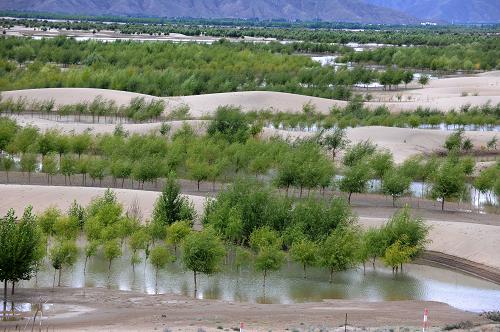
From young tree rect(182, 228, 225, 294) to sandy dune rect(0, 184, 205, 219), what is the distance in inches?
385

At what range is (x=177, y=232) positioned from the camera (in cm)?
4372

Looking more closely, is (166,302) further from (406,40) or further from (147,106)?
(406,40)

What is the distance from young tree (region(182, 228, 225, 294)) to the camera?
3912 centimetres

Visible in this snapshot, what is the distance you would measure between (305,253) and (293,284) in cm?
141

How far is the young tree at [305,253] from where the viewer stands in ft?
137

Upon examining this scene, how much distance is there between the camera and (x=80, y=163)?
57750 millimetres

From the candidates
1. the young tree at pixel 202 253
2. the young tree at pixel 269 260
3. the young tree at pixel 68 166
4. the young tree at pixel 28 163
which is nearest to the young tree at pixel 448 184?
Result: the young tree at pixel 269 260

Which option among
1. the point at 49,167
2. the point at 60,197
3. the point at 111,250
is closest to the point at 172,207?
the point at 60,197

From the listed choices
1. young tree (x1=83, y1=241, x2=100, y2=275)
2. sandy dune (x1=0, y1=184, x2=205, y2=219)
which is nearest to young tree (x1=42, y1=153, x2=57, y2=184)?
sandy dune (x1=0, y1=184, x2=205, y2=219)

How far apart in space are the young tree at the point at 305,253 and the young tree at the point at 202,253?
3.56 metres

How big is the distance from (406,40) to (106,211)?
145m

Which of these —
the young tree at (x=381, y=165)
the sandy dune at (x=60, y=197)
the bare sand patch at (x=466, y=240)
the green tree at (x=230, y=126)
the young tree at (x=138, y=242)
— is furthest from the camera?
the green tree at (x=230, y=126)

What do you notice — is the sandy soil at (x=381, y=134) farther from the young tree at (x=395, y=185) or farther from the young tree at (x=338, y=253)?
the young tree at (x=338, y=253)

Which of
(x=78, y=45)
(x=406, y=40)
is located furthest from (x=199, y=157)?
(x=406, y=40)
